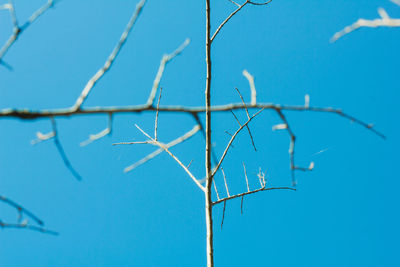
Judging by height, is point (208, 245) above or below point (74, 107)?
below

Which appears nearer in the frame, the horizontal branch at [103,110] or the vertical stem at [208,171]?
the horizontal branch at [103,110]

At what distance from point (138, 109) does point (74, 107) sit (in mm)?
253

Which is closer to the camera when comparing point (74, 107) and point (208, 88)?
point (74, 107)

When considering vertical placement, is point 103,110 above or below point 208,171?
above

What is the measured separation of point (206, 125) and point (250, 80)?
905mm

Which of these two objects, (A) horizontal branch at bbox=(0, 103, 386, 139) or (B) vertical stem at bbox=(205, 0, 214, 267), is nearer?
(A) horizontal branch at bbox=(0, 103, 386, 139)

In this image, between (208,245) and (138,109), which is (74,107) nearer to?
(138,109)

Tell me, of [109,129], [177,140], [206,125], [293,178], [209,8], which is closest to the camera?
[109,129]

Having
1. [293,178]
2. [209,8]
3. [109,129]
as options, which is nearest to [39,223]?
[109,129]

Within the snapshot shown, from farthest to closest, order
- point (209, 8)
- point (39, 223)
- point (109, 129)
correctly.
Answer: point (209, 8)
point (39, 223)
point (109, 129)

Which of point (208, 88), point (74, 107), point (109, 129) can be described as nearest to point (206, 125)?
point (208, 88)

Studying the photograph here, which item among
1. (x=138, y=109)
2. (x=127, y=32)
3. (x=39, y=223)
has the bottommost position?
(x=39, y=223)

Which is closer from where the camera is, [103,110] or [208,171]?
[103,110]

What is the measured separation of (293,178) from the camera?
1.85 metres
